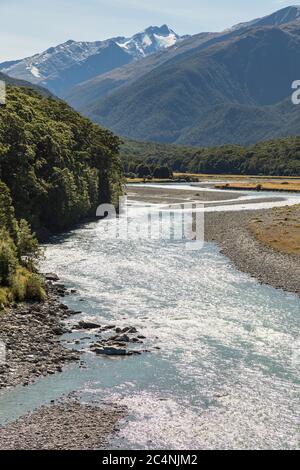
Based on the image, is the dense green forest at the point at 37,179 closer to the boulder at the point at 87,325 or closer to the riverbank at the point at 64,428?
the boulder at the point at 87,325

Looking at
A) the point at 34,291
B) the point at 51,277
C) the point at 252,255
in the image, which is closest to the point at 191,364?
the point at 34,291

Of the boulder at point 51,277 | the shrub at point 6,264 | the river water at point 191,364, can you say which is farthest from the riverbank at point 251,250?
the shrub at point 6,264

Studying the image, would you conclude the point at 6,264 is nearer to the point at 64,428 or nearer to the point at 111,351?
the point at 111,351

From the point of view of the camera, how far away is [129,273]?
68500 millimetres

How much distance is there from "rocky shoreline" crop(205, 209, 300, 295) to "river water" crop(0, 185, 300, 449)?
2.39 meters

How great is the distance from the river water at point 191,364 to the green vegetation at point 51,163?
1831 centimetres

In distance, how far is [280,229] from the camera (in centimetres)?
10100

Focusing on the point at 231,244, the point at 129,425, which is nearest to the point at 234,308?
the point at 129,425

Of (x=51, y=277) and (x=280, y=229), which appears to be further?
(x=280, y=229)

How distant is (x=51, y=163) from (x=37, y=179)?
29.6 ft

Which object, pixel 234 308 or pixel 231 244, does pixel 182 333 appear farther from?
pixel 231 244

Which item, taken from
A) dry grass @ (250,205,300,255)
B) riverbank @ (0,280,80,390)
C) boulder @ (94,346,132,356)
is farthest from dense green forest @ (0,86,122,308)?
dry grass @ (250,205,300,255)
